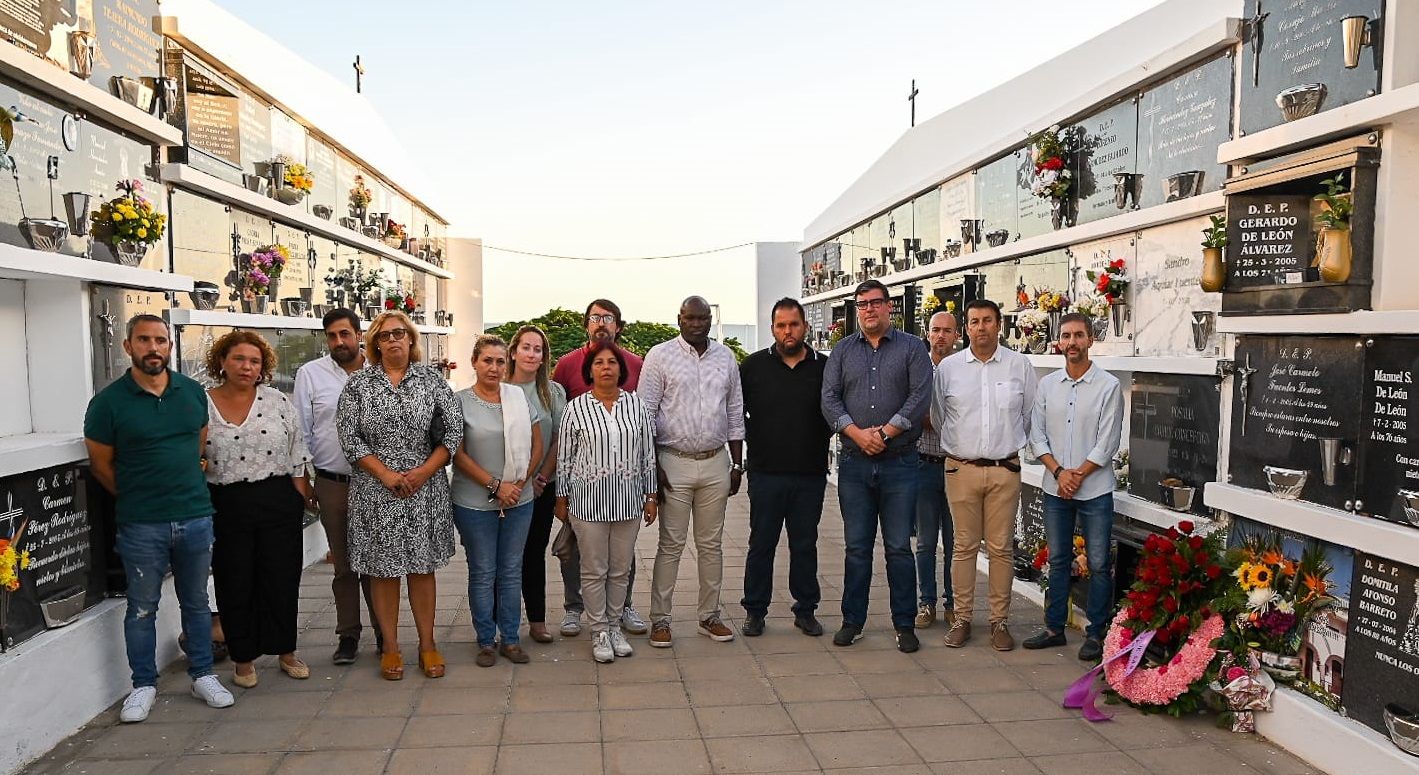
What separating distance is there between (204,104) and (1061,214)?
616cm

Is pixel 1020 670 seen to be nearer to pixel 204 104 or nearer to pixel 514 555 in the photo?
pixel 514 555

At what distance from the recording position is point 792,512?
4746 mm

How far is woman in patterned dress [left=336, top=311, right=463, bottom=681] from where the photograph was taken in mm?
4031

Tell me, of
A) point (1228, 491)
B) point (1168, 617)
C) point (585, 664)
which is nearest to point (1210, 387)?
point (1228, 491)

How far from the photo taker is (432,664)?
14.0ft

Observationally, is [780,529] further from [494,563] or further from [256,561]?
[256,561]

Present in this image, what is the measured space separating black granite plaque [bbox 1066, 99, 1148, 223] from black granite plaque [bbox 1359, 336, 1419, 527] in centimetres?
235

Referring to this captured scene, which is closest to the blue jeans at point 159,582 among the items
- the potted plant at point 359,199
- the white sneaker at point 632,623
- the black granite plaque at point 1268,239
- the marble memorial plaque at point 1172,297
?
the white sneaker at point 632,623

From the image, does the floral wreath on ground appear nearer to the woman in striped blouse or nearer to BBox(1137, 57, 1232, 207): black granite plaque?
BBox(1137, 57, 1232, 207): black granite plaque

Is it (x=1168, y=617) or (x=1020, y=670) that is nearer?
(x=1168, y=617)

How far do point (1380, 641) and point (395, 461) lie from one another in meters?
3.92

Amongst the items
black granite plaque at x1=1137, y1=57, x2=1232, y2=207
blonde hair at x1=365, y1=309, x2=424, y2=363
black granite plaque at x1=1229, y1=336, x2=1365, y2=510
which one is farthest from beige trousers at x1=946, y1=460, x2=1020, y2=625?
blonde hair at x1=365, y1=309, x2=424, y2=363

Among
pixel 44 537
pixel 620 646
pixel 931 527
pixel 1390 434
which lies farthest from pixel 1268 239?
pixel 44 537

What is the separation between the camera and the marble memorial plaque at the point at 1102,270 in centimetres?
553
